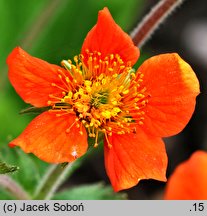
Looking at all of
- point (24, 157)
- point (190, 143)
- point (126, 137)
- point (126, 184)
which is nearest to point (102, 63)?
point (126, 137)

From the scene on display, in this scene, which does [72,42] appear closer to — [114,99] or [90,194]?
[90,194]

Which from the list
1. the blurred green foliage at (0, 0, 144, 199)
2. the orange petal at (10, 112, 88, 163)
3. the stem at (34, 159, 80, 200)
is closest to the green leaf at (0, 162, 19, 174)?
the orange petal at (10, 112, 88, 163)

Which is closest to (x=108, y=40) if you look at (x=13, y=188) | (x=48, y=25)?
(x=13, y=188)

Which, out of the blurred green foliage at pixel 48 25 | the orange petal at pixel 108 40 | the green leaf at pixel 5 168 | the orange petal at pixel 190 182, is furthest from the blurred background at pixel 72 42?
the green leaf at pixel 5 168

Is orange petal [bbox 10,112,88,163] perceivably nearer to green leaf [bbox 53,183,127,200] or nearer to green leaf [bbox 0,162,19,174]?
green leaf [bbox 0,162,19,174]

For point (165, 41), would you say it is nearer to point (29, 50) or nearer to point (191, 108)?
point (29, 50)

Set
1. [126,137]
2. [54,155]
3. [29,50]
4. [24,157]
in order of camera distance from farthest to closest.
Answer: [29,50], [24,157], [126,137], [54,155]
